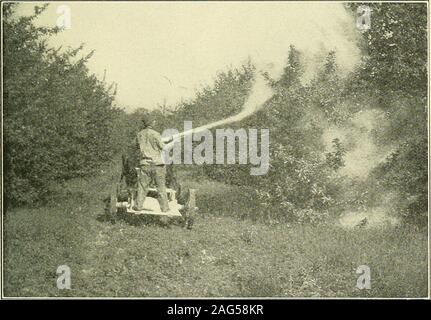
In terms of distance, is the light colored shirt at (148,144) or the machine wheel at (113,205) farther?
the light colored shirt at (148,144)

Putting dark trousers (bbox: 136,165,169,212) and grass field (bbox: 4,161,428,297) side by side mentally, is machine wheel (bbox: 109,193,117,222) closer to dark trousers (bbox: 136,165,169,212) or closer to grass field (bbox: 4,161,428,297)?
grass field (bbox: 4,161,428,297)

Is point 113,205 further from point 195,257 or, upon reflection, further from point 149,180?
point 195,257

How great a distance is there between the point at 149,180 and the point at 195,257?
1460 millimetres

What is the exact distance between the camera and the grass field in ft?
28.9

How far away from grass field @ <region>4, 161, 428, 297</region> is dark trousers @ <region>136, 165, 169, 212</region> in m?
0.34

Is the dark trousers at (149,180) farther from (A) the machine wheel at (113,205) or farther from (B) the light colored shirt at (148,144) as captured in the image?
(A) the machine wheel at (113,205)

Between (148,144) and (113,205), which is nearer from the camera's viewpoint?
(113,205)

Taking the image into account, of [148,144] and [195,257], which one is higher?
[148,144]

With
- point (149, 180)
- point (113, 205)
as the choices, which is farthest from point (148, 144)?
point (113, 205)

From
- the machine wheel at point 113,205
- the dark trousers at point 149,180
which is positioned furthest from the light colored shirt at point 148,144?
the machine wheel at point 113,205

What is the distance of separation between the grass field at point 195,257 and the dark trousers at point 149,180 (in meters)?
0.34

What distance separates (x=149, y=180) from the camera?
9180 millimetres

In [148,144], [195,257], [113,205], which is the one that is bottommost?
[195,257]

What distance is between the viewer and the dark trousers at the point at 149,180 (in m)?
9.11
